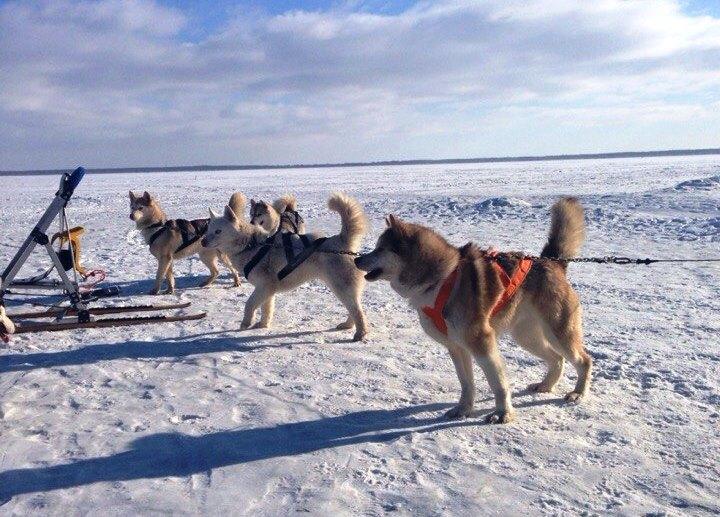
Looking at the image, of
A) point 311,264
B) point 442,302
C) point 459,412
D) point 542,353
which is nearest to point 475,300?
point 442,302

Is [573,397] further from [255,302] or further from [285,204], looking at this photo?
[285,204]

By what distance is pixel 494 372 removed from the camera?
394cm

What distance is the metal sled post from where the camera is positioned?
616 centimetres

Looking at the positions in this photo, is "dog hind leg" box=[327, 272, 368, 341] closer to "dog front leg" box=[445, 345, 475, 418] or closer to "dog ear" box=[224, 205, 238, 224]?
"dog ear" box=[224, 205, 238, 224]

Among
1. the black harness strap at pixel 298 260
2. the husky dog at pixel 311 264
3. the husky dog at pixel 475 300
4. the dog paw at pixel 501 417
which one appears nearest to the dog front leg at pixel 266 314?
the husky dog at pixel 311 264

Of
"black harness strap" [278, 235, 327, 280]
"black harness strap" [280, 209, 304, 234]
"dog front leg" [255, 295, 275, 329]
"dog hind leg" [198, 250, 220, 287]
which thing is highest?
"black harness strap" [280, 209, 304, 234]

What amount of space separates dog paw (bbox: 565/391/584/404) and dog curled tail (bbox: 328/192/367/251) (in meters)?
2.84

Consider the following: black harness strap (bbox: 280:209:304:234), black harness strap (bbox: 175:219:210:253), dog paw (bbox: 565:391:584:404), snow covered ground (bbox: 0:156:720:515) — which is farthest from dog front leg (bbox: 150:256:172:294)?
dog paw (bbox: 565:391:584:404)

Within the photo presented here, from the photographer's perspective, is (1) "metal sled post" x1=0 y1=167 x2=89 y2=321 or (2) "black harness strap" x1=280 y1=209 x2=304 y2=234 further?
(2) "black harness strap" x1=280 y1=209 x2=304 y2=234

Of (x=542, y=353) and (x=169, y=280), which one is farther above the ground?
(x=542, y=353)

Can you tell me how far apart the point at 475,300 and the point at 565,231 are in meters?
1.10

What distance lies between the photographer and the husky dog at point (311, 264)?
6238mm

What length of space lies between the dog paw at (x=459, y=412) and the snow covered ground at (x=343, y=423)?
0.32ft

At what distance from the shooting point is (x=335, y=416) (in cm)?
410
